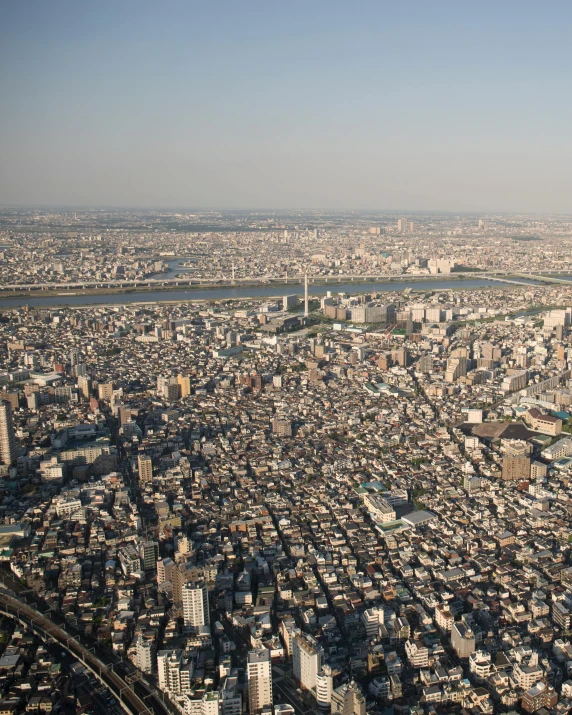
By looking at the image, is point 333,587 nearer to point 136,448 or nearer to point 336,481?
point 336,481

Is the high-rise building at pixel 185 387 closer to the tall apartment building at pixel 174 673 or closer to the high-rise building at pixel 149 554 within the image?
the high-rise building at pixel 149 554

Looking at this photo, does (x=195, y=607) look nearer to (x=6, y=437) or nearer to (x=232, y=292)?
(x=6, y=437)

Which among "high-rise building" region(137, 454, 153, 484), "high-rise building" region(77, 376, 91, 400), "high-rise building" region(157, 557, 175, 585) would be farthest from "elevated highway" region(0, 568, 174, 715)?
"high-rise building" region(77, 376, 91, 400)

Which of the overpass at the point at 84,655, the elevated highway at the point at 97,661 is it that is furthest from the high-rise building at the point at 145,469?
the overpass at the point at 84,655

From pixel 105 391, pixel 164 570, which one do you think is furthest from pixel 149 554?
pixel 105 391

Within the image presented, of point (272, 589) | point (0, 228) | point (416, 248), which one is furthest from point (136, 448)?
point (0, 228)
